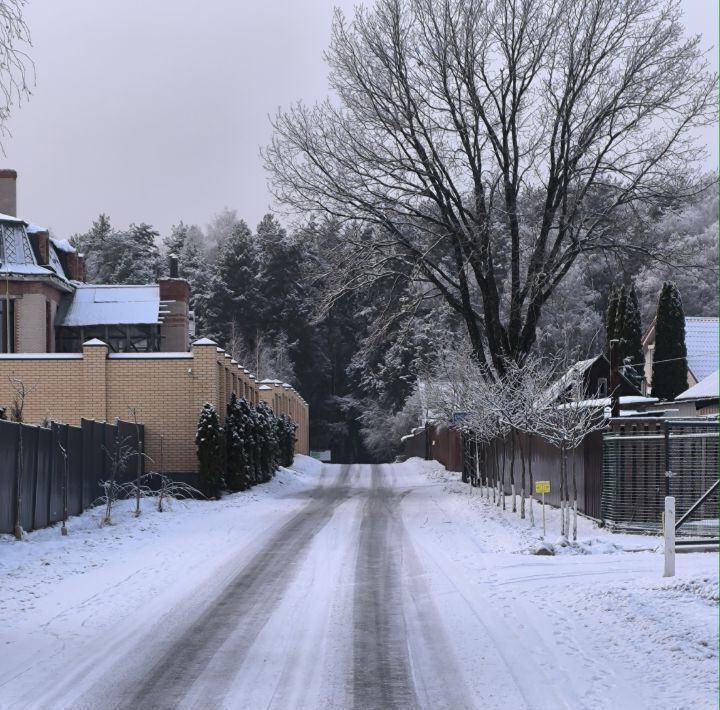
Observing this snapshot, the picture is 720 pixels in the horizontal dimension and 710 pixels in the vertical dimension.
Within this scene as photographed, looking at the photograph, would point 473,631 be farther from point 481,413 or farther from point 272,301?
point 272,301

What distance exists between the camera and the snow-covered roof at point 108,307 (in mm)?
44031

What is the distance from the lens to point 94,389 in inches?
1057

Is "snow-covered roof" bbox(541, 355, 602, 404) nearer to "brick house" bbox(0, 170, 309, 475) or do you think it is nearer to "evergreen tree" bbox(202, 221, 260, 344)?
"brick house" bbox(0, 170, 309, 475)

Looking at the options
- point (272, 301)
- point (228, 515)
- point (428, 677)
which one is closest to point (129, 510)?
point (228, 515)

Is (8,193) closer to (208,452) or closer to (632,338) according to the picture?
(208,452)

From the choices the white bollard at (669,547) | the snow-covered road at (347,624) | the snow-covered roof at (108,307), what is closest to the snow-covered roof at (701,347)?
the snow-covered roof at (108,307)

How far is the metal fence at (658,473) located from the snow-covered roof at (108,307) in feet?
99.7

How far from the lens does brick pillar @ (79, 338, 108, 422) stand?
2684 centimetres

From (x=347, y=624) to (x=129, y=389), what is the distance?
18.3 meters

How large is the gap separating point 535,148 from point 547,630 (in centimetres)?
2089

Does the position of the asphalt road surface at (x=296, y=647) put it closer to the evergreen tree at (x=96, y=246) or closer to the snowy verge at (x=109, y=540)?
the snowy verge at (x=109, y=540)

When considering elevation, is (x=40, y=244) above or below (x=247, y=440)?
above

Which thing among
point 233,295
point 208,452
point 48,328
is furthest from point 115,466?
point 233,295

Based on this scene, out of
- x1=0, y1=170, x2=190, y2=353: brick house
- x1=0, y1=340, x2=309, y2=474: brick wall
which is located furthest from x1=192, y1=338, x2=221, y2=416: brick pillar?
x1=0, y1=170, x2=190, y2=353: brick house
